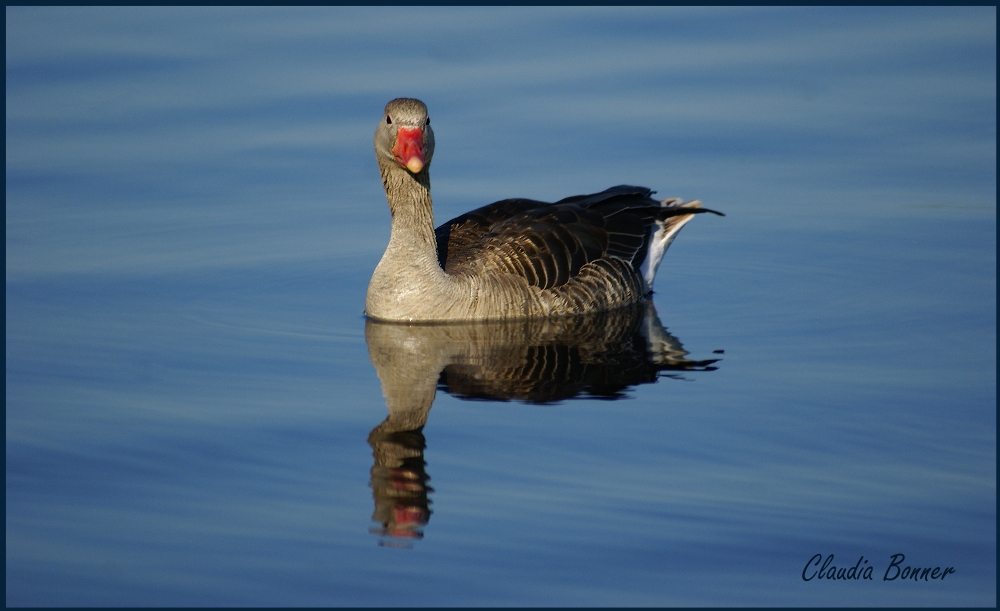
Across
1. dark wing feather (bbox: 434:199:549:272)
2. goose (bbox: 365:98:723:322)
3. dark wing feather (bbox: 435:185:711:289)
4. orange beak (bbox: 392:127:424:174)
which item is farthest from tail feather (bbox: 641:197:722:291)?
orange beak (bbox: 392:127:424:174)

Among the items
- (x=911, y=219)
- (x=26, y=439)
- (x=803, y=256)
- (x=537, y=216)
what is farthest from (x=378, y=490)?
(x=911, y=219)

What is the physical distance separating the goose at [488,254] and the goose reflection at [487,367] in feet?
0.53

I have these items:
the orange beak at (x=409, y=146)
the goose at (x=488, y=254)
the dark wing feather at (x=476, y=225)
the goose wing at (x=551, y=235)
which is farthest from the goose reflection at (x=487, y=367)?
the orange beak at (x=409, y=146)

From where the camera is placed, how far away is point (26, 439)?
9.45 metres

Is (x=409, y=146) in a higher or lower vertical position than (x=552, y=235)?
higher

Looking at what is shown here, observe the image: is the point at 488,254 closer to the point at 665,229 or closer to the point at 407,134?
the point at 407,134

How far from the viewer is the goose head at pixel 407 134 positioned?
1182cm

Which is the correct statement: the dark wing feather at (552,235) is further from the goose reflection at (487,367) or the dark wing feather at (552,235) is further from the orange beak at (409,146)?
the orange beak at (409,146)

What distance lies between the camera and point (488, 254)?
12.7 metres

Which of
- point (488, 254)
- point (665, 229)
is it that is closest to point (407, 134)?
point (488, 254)

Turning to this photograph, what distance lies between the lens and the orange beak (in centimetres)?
1179

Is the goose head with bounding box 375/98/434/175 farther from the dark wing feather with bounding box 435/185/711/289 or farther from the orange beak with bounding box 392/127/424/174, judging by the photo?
the dark wing feather with bounding box 435/185/711/289

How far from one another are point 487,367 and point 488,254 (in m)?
2.05

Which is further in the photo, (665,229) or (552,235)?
(665,229)
